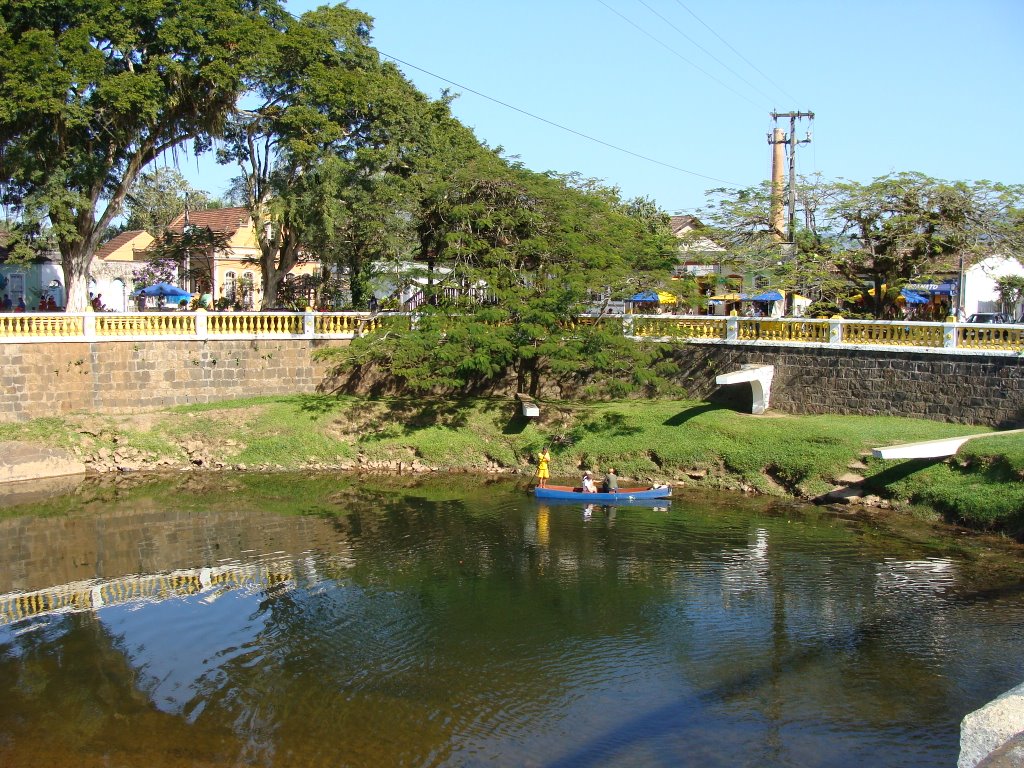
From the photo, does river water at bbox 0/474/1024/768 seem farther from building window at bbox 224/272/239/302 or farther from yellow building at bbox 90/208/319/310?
building window at bbox 224/272/239/302

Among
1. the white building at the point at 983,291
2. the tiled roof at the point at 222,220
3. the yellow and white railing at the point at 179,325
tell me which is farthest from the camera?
the tiled roof at the point at 222,220

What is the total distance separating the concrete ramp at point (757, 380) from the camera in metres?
25.4

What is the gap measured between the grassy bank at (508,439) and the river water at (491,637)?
6.06 ft

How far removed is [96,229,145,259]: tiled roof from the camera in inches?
1766

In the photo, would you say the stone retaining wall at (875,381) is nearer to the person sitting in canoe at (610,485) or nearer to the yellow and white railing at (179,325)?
the person sitting in canoe at (610,485)

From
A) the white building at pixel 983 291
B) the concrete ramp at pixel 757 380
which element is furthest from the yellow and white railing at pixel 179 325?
the white building at pixel 983 291

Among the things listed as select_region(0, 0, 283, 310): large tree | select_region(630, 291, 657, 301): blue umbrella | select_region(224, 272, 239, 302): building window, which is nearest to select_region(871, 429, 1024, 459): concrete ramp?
select_region(630, 291, 657, 301): blue umbrella

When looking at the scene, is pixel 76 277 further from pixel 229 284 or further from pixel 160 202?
pixel 160 202

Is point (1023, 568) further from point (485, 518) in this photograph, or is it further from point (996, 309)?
point (996, 309)

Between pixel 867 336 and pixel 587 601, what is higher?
pixel 867 336

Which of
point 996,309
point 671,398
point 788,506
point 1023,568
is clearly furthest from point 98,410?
point 996,309

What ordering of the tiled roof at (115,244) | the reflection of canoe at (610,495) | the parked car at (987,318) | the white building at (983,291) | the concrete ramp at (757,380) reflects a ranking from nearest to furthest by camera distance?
the reflection of canoe at (610,495) → the concrete ramp at (757,380) → the parked car at (987,318) → the white building at (983,291) → the tiled roof at (115,244)

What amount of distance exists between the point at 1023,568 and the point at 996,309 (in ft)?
65.8

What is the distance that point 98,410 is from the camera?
26.8 m
